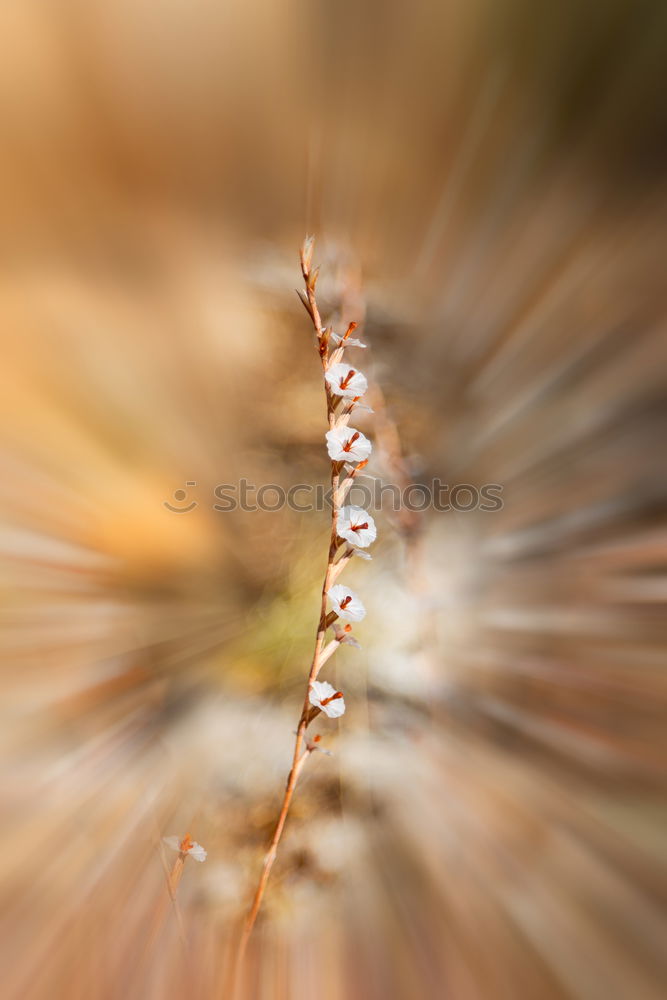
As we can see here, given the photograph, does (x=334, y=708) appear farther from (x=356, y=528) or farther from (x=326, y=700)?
(x=356, y=528)

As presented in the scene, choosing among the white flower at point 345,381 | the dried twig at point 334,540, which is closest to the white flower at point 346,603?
the dried twig at point 334,540

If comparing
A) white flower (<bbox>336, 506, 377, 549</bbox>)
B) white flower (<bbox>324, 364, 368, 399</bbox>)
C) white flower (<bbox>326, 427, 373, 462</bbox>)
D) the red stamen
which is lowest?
the red stamen

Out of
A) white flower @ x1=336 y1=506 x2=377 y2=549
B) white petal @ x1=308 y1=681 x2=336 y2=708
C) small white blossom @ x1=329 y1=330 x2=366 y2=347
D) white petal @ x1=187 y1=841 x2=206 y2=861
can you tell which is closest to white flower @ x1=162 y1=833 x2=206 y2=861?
white petal @ x1=187 y1=841 x2=206 y2=861

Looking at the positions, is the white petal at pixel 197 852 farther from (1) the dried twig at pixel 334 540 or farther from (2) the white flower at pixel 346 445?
(2) the white flower at pixel 346 445

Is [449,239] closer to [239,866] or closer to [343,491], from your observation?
[343,491]

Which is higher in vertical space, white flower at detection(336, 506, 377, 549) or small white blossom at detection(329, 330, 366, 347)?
small white blossom at detection(329, 330, 366, 347)

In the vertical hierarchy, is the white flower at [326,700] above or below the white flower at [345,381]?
below

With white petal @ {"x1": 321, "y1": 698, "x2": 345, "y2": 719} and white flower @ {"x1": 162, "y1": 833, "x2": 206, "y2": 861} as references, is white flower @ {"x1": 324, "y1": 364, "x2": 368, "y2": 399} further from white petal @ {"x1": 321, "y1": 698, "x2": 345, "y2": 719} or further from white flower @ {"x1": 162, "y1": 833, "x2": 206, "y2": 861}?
white flower @ {"x1": 162, "y1": 833, "x2": 206, "y2": 861}
